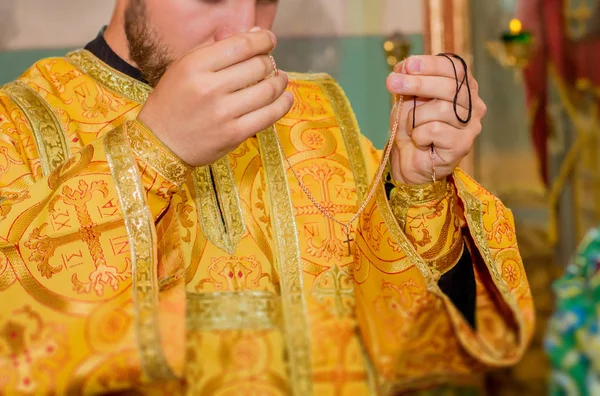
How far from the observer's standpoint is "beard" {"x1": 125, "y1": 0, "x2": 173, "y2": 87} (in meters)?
1.07

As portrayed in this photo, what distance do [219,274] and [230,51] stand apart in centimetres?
31

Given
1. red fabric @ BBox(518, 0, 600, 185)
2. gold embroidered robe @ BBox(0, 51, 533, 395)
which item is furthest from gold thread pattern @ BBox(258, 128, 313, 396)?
red fabric @ BBox(518, 0, 600, 185)

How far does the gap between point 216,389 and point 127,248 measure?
204mm

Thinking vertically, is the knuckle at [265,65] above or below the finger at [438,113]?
above

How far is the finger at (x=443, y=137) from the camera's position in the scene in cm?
85

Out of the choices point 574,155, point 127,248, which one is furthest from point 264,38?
point 574,155

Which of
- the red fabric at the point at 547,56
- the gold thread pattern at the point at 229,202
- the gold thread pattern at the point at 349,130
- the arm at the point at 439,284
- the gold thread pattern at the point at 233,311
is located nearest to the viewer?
the arm at the point at 439,284

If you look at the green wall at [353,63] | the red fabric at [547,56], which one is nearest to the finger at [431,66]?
the green wall at [353,63]

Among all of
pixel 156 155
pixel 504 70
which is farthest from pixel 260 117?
pixel 504 70

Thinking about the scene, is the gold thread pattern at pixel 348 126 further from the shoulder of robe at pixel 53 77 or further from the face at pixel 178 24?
the shoulder of robe at pixel 53 77

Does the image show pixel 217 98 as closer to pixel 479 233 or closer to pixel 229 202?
pixel 229 202

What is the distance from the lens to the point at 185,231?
97 centimetres

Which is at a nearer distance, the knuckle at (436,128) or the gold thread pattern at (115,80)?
the knuckle at (436,128)

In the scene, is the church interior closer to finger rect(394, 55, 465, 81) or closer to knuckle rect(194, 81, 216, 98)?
finger rect(394, 55, 465, 81)
